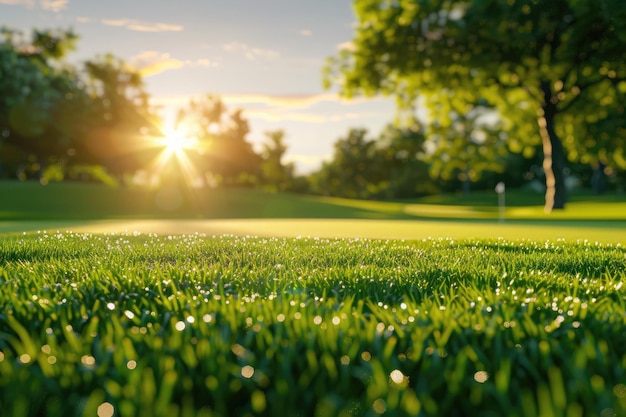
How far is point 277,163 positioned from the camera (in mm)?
96938

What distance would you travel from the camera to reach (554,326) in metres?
3.73

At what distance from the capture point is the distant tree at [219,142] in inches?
2778

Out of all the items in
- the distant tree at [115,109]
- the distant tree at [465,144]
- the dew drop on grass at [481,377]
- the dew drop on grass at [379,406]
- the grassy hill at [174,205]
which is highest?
the distant tree at [115,109]

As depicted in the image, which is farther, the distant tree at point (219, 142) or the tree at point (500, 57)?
the distant tree at point (219, 142)

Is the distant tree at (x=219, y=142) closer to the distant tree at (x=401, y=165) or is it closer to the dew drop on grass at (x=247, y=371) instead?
the distant tree at (x=401, y=165)

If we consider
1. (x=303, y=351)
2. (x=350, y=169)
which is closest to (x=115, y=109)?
(x=350, y=169)

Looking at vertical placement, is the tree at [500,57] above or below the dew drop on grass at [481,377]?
above

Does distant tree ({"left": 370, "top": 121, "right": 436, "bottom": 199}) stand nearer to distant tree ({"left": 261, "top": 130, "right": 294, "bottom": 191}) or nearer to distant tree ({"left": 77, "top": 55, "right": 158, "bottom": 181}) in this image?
distant tree ({"left": 261, "top": 130, "right": 294, "bottom": 191})

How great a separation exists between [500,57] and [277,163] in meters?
67.5

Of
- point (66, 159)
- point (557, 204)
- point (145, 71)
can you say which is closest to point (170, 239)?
point (557, 204)

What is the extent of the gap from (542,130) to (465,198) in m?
35.0

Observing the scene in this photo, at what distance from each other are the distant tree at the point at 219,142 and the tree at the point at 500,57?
129 feet

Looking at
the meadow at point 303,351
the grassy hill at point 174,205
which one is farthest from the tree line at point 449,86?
the meadow at point 303,351

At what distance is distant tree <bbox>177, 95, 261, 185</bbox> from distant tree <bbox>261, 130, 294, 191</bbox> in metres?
15.5
